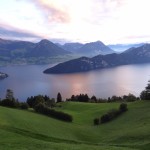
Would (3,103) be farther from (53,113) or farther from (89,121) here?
(89,121)

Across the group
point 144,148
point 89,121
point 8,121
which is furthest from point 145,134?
point 89,121

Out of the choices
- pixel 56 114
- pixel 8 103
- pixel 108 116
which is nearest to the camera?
pixel 56 114

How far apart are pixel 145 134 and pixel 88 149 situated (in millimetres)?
12065

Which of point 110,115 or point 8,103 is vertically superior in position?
point 8,103

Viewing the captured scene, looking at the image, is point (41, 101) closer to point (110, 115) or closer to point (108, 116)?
point (110, 115)

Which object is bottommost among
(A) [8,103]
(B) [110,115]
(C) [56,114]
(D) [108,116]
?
(D) [108,116]

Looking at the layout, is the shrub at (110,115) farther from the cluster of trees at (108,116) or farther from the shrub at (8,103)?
the shrub at (8,103)

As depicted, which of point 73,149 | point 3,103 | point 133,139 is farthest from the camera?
point 3,103

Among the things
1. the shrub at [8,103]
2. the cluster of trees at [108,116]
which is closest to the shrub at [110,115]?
the cluster of trees at [108,116]

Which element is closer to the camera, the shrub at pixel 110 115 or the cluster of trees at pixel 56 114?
the cluster of trees at pixel 56 114

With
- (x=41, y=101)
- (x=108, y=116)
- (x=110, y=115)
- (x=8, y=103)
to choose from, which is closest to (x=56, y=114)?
(x=108, y=116)

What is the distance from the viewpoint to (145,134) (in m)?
34.7

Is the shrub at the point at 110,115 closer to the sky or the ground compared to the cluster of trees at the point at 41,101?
closer to the ground

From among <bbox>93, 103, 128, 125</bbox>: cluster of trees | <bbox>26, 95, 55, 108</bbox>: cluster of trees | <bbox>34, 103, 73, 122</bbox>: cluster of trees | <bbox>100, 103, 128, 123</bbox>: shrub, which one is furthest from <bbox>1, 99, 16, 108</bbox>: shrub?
<bbox>100, 103, 128, 123</bbox>: shrub
